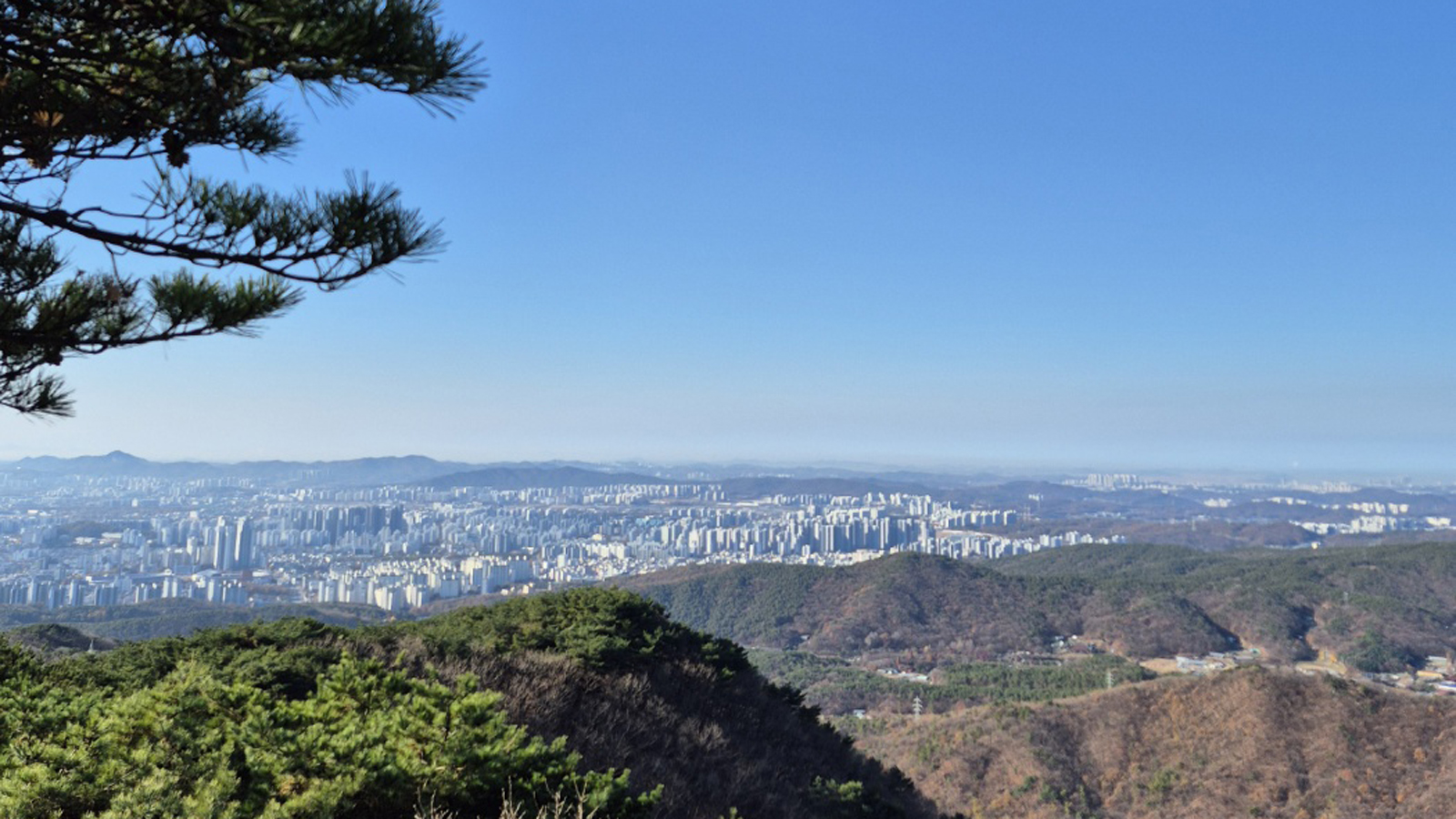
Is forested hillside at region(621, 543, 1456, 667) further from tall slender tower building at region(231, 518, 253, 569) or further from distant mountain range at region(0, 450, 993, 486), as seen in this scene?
distant mountain range at region(0, 450, 993, 486)

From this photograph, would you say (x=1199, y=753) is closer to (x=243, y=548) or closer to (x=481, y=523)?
→ (x=243, y=548)

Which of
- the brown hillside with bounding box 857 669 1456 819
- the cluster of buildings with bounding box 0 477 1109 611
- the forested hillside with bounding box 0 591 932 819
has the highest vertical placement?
the forested hillside with bounding box 0 591 932 819

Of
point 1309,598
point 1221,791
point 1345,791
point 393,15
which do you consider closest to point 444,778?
point 393,15

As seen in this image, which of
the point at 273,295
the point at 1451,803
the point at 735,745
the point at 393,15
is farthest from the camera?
the point at 1451,803

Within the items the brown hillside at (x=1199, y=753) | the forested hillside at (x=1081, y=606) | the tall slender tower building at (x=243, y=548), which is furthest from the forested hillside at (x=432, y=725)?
the tall slender tower building at (x=243, y=548)

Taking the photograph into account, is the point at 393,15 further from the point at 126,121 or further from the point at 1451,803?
the point at 1451,803

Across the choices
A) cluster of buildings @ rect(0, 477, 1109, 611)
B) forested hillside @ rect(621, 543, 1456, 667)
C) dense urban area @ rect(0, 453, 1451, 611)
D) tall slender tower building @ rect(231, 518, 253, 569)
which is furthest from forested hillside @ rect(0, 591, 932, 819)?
tall slender tower building @ rect(231, 518, 253, 569)

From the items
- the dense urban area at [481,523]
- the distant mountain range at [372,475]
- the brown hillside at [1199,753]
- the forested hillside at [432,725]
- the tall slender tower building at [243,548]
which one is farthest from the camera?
the distant mountain range at [372,475]

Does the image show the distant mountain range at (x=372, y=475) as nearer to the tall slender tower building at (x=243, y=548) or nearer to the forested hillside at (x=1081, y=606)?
the tall slender tower building at (x=243, y=548)

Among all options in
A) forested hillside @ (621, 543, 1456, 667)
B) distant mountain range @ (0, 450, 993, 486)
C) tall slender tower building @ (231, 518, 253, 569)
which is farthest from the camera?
distant mountain range @ (0, 450, 993, 486)
